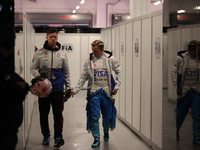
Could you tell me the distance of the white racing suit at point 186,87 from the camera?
9.88 feet

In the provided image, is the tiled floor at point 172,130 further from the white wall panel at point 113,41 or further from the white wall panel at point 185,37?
the white wall panel at point 113,41

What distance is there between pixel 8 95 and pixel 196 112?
6.55ft

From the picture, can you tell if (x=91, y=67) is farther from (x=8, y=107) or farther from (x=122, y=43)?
(x=8, y=107)

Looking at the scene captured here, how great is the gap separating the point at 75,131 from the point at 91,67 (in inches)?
61.8

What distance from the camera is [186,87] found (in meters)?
3.18

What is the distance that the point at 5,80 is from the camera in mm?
1853

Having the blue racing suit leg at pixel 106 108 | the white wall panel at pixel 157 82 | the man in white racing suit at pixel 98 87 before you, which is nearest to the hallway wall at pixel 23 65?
the man in white racing suit at pixel 98 87

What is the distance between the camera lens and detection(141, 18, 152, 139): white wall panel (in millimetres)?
4609

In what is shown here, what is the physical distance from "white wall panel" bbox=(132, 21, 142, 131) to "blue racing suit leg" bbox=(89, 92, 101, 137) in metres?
0.92

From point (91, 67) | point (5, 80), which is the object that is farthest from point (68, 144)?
point (5, 80)

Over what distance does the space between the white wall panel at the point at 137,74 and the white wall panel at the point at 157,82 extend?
67 cm

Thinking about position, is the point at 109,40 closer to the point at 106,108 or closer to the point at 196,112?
the point at 106,108

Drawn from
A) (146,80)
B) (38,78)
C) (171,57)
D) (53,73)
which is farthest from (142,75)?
(38,78)

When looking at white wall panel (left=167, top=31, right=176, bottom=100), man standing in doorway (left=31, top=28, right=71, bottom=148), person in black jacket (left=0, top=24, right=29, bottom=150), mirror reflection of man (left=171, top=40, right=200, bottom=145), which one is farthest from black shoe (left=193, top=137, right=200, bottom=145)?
man standing in doorway (left=31, top=28, right=71, bottom=148)
